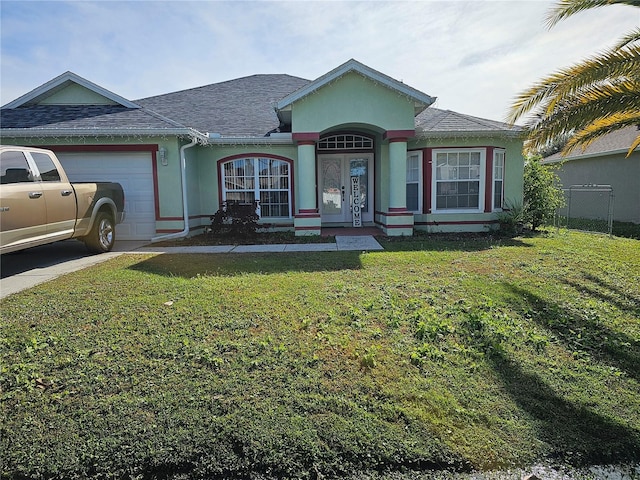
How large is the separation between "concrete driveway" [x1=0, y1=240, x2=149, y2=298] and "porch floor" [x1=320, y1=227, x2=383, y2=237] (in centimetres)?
536

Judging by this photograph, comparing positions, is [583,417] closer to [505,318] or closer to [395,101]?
[505,318]

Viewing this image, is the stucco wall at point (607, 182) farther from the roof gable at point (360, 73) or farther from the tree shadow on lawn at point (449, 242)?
the roof gable at point (360, 73)

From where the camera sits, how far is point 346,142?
534 inches

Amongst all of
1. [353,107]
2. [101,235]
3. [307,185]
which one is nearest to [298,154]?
[307,185]

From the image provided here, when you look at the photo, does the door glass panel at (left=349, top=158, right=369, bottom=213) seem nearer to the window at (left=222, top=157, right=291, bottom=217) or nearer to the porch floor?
the porch floor

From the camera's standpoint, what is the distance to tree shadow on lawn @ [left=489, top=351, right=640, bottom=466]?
283 centimetres

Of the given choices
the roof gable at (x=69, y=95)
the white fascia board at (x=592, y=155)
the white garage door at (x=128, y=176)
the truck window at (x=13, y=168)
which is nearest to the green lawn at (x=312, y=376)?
the truck window at (x=13, y=168)

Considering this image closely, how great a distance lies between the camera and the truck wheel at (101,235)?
8.55 meters

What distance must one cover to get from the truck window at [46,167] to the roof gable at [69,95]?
4993 millimetres

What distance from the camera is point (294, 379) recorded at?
3586 mm

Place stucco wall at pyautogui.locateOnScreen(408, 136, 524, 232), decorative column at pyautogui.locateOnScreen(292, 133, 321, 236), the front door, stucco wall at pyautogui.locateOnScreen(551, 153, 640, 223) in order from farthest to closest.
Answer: stucco wall at pyautogui.locateOnScreen(551, 153, 640, 223)
the front door
stucco wall at pyautogui.locateOnScreen(408, 136, 524, 232)
decorative column at pyautogui.locateOnScreen(292, 133, 321, 236)

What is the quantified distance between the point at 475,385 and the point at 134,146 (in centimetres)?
1053

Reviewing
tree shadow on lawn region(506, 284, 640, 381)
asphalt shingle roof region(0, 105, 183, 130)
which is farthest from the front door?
tree shadow on lawn region(506, 284, 640, 381)

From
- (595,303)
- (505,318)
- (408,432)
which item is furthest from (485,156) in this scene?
(408,432)
